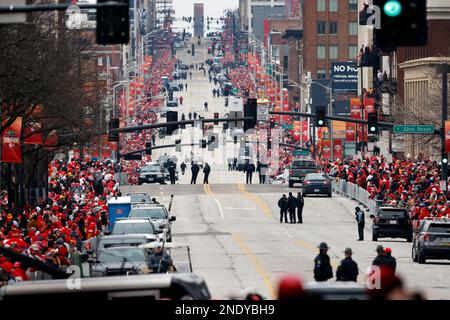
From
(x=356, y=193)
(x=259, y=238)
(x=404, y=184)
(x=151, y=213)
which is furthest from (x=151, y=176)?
(x=151, y=213)

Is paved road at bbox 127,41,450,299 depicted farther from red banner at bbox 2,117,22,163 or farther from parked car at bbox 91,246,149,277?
red banner at bbox 2,117,22,163

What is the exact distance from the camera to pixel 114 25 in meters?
18.9

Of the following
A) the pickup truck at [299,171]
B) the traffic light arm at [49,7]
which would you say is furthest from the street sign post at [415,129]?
the traffic light arm at [49,7]

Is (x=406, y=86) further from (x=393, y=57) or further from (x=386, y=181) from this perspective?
(x=386, y=181)

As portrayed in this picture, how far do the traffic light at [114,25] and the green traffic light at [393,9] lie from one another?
125 inches

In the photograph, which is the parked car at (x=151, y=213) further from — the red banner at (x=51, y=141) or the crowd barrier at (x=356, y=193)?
the crowd barrier at (x=356, y=193)

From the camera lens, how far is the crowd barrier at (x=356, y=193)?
6674 centimetres

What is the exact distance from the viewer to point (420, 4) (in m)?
18.1

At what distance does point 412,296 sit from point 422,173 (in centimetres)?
5590

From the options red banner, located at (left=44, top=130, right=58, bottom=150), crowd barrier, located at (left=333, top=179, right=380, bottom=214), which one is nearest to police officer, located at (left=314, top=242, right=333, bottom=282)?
red banner, located at (left=44, top=130, right=58, bottom=150)

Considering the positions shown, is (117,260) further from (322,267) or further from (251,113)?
(251,113)

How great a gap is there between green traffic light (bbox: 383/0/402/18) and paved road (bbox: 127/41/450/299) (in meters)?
9.58

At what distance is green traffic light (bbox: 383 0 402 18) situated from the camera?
18.1 meters
